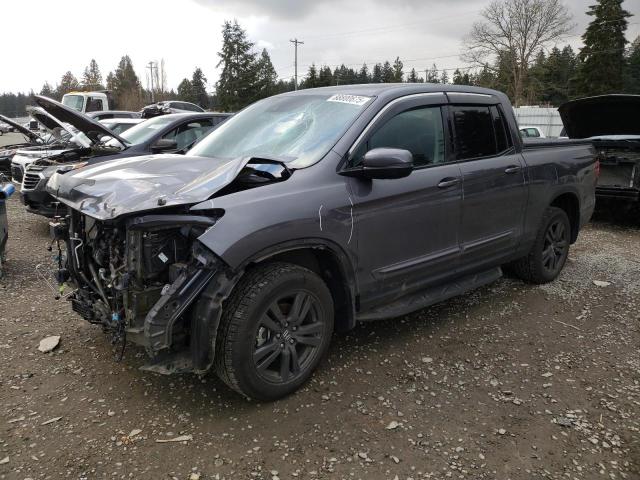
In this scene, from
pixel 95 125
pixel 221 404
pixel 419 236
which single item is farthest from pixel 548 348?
pixel 95 125

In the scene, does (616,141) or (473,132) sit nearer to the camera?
(473,132)

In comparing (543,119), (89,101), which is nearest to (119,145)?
(89,101)

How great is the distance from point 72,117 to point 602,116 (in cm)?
750

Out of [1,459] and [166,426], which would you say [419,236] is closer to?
[166,426]

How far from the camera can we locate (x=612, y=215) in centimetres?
893

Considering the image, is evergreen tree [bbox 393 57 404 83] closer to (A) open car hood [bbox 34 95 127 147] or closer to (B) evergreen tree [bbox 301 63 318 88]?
(B) evergreen tree [bbox 301 63 318 88]

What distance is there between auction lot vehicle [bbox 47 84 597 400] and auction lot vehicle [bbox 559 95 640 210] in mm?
4018

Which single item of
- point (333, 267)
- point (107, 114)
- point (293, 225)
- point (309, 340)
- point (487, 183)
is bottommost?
point (309, 340)

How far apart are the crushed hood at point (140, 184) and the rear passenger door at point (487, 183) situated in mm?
1931

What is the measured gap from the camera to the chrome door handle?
12.3ft

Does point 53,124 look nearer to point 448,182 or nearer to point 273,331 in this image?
point 273,331

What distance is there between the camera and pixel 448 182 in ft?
12.5

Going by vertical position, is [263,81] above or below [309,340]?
above

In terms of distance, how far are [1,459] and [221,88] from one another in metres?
59.4
